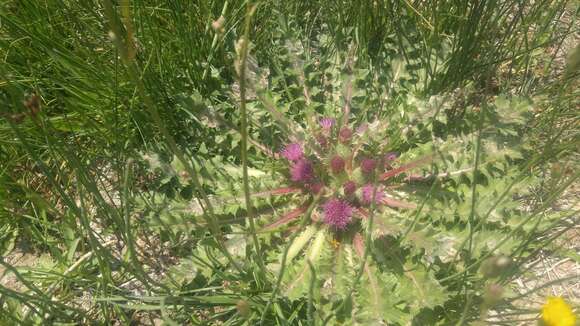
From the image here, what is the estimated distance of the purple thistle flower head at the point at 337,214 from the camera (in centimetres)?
170

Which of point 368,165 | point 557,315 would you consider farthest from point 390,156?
point 557,315

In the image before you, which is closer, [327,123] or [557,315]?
[557,315]

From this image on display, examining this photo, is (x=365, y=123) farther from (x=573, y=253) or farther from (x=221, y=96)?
(x=573, y=253)

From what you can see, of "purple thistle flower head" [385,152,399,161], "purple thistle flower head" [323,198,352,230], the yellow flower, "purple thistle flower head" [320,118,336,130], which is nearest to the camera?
the yellow flower

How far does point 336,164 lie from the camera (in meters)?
1.77

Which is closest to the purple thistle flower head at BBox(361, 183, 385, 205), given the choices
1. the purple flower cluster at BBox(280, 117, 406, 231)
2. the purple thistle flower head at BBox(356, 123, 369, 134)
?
the purple flower cluster at BBox(280, 117, 406, 231)

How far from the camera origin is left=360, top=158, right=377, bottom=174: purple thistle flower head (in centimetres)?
175

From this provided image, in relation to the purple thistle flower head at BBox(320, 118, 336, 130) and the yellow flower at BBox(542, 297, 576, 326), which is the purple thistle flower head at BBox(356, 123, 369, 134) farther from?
the yellow flower at BBox(542, 297, 576, 326)

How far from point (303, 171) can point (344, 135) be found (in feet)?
0.75

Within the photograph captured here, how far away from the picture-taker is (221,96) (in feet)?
6.64

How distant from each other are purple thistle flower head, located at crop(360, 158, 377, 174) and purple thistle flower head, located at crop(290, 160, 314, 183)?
20cm

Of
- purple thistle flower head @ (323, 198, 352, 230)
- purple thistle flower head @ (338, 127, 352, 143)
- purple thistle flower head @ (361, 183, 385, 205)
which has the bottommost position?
purple thistle flower head @ (323, 198, 352, 230)

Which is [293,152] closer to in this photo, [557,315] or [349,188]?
[349,188]

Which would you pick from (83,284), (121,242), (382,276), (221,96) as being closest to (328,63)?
(221,96)
